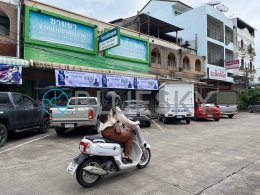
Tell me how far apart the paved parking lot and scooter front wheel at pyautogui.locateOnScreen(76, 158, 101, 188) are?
4.5 inches

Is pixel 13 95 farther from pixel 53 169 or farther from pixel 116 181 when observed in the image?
pixel 116 181

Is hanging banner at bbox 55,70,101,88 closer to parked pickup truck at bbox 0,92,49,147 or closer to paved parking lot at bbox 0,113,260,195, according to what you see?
parked pickup truck at bbox 0,92,49,147

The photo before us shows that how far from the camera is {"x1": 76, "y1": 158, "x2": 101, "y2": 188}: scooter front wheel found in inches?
182

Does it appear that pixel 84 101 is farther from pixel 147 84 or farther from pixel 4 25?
pixel 147 84

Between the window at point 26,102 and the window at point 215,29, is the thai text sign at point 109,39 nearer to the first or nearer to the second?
the window at point 26,102

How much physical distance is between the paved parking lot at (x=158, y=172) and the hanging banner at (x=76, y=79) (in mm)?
6438

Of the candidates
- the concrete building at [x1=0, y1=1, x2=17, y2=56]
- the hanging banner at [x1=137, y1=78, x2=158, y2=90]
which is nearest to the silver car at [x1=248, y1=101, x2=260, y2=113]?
the hanging banner at [x1=137, y1=78, x2=158, y2=90]

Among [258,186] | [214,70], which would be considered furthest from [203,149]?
[214,70]

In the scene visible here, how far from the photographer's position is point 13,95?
31.9ft

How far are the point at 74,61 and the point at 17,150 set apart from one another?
9831 mm

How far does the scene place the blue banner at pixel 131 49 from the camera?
66.4 ft

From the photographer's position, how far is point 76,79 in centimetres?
1555

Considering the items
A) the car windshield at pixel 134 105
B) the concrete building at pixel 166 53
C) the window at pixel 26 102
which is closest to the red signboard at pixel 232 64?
the concrete building at pixel 166 53

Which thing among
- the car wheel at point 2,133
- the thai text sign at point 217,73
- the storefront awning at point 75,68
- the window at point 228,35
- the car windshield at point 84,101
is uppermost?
the window at point 228,35
